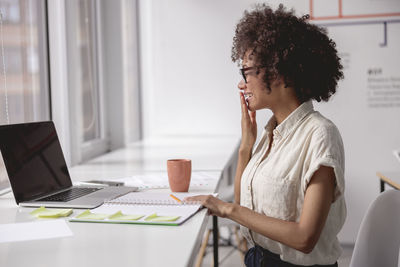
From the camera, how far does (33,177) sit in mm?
1428

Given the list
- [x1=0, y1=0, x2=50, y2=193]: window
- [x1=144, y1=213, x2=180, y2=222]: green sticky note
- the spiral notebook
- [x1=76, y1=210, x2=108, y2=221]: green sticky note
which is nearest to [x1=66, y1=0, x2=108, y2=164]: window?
[x1=0, y1=0, x2=50, y2=193]: window

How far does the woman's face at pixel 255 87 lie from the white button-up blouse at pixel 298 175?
0.32 ft

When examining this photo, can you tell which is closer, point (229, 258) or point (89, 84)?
point (89, 84)

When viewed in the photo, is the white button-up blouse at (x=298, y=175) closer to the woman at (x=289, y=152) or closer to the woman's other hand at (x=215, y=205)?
the woman at (x=289, y=152)

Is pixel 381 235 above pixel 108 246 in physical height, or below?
below

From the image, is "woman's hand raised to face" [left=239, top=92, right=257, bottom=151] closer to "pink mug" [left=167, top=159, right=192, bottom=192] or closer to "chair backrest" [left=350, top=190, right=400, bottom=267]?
"pink mug" [left=167, top=159, right=192, bottom=192]

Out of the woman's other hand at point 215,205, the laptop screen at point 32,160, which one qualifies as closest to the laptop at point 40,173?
the laptop screen at point 32,160

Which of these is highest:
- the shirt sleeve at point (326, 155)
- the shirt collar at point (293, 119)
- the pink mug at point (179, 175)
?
the shirt collar at point (293, 119)

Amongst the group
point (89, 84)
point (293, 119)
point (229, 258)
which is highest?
point (89, 84)

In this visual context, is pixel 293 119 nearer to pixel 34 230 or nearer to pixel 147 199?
pixel 147 199

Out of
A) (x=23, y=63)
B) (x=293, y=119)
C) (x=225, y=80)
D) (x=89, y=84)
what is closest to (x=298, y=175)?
(x=293, y=119)

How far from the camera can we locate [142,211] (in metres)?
1.23

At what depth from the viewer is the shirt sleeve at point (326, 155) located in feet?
3.64

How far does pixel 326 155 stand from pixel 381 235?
0.37m
